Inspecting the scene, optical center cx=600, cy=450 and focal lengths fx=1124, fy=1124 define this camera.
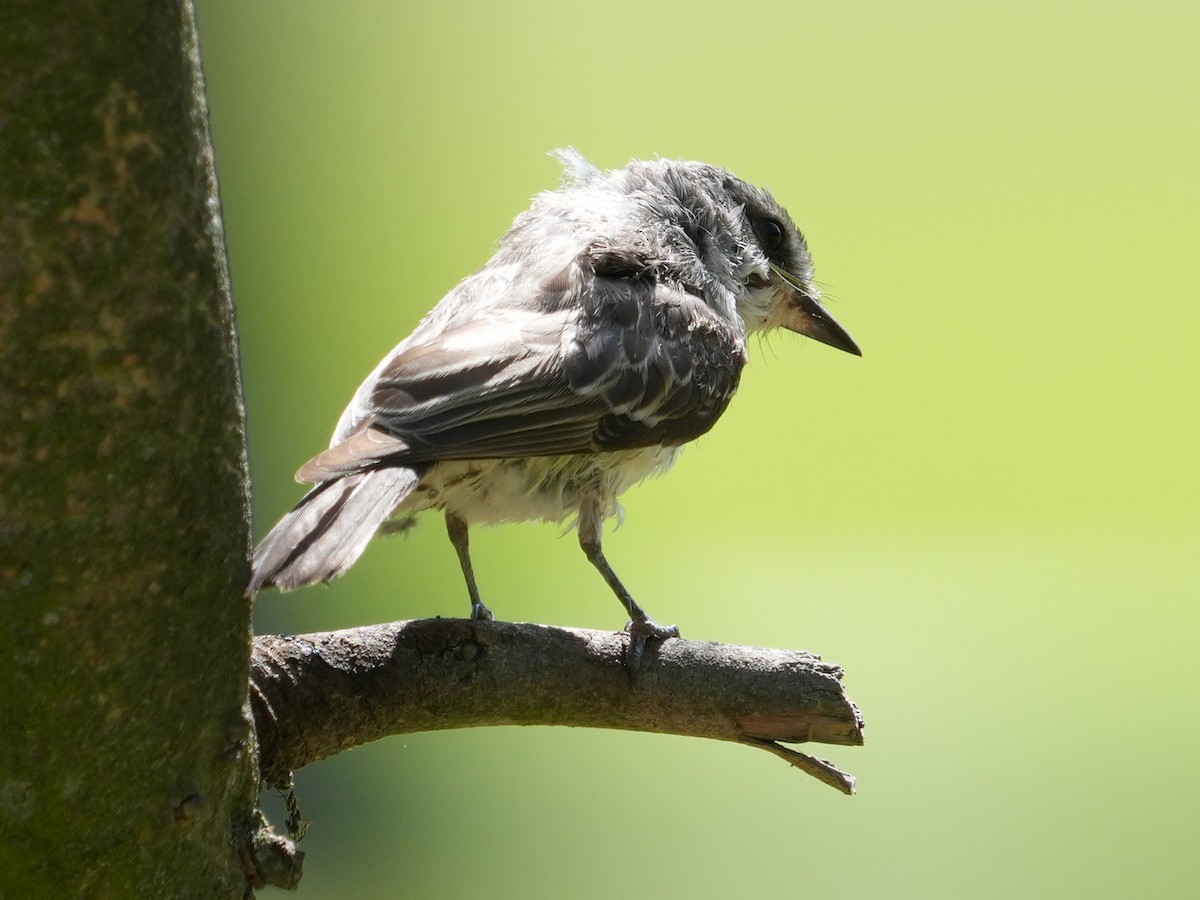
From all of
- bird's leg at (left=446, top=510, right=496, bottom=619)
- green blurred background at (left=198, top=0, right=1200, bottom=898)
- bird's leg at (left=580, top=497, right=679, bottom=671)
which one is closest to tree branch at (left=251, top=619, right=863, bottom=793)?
bird's leg at (left=580, top=497, right=679, bottom=671)

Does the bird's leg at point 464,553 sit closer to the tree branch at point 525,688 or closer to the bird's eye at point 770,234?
the tree branch at point 525,688

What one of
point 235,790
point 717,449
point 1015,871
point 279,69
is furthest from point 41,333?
point 1015,871

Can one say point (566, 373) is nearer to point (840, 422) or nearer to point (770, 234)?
point (770, 234)

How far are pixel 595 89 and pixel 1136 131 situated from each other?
136cm

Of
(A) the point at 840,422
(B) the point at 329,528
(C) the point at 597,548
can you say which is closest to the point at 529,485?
(C) the point at 597,548

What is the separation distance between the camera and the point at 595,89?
9.73 ft

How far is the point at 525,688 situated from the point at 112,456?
82 centimetres

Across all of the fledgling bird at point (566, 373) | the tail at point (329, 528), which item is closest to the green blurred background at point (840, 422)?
the fledgling bird at point (566, 373)

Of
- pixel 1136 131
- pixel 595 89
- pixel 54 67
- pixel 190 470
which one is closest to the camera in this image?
pixel 54 67

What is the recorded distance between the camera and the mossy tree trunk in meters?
0.71

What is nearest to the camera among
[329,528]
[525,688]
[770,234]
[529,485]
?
[329,528]

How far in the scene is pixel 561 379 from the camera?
1.66 m

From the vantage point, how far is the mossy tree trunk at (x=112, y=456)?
708mm

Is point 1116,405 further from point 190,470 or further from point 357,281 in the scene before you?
point 190,470
